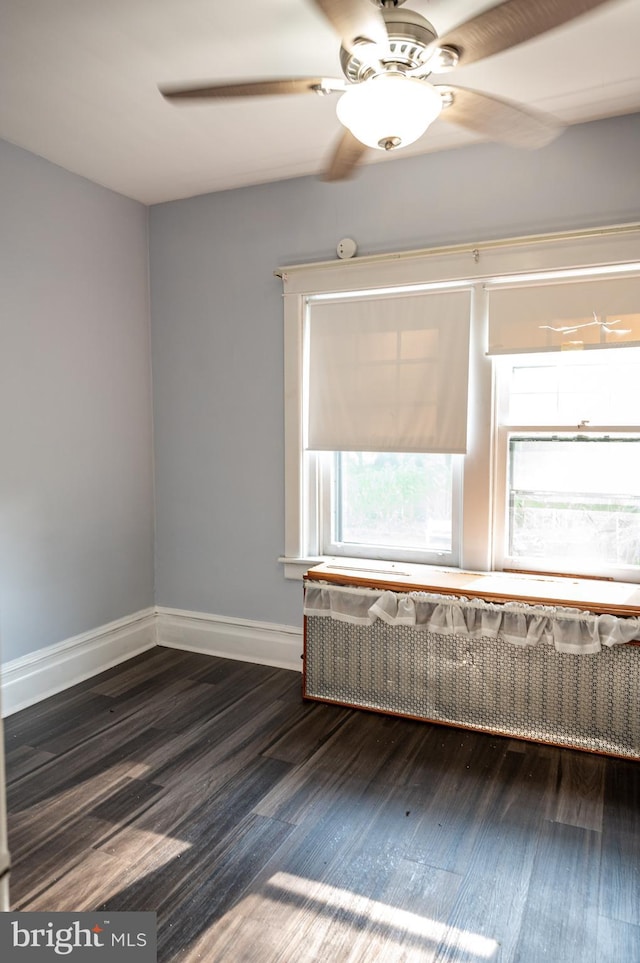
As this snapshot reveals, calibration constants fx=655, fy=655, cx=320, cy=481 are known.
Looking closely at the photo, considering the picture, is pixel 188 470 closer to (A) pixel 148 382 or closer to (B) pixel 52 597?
(A) pixel 148 382

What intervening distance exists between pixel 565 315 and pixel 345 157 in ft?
4.14

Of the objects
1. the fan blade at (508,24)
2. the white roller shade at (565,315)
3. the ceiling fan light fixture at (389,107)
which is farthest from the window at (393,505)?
the fan blade at (508,24)

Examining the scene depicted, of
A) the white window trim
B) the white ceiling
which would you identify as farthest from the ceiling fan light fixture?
the white window trim

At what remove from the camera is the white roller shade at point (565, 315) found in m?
2.86

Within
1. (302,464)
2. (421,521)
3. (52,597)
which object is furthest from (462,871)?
(52,597)

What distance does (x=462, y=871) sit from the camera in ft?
6.66

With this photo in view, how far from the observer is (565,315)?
9.68 ft

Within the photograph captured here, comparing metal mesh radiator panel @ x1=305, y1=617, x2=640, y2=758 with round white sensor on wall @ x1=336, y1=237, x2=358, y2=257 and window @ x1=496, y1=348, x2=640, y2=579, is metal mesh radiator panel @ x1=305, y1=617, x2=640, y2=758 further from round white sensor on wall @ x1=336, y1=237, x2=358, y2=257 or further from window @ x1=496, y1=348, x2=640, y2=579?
round white sensor on wall @ x1=336, y1=237, x2=358, y2=257

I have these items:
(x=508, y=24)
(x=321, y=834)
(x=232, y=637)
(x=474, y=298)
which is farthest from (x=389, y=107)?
(x=232, y=637)

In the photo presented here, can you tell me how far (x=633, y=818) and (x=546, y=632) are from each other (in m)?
0.73

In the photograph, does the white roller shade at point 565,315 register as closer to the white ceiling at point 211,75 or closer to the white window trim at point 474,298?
the white window trim at point 474,298

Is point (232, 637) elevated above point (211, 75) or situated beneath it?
situated beneath

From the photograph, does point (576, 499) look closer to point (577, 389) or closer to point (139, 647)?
point (577, 389)

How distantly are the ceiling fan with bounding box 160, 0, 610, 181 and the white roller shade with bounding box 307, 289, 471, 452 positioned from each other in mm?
1136
